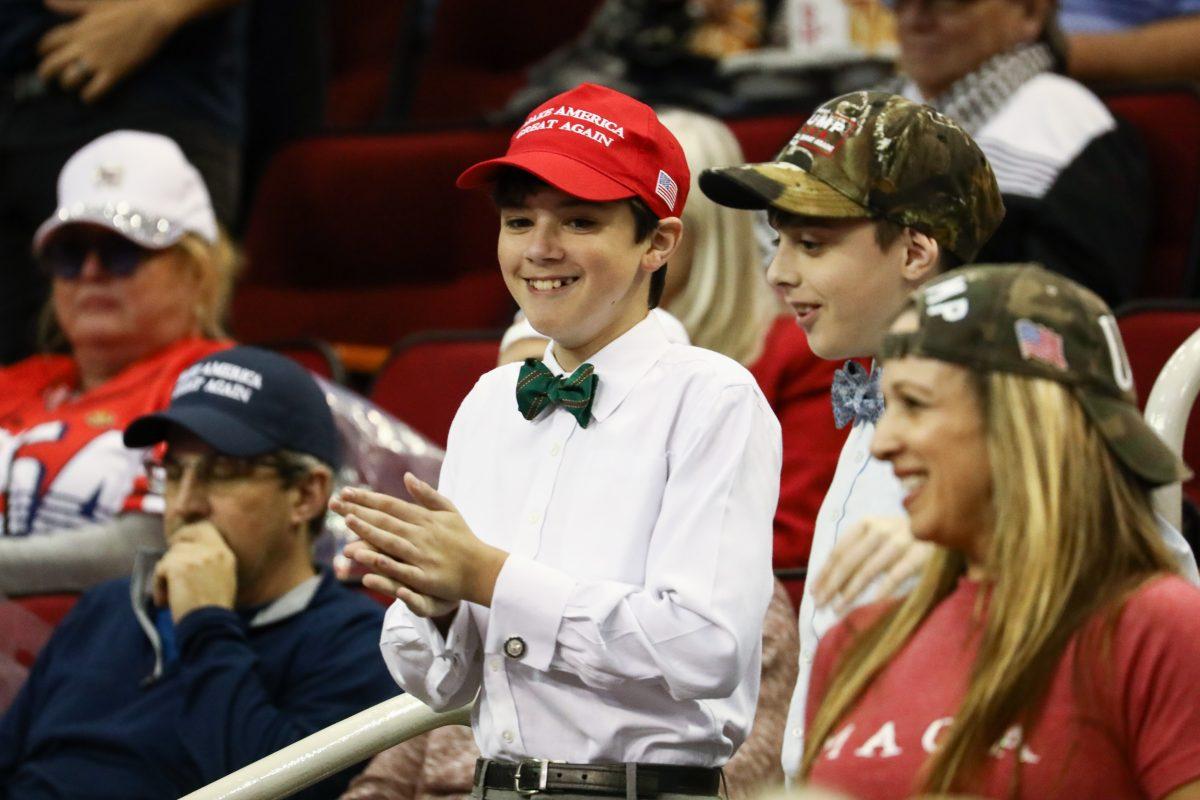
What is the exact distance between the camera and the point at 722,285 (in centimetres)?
293

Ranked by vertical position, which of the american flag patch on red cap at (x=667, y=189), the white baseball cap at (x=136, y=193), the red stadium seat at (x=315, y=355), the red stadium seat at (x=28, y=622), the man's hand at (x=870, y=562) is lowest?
the red stadium seat at (x=28, y=622)

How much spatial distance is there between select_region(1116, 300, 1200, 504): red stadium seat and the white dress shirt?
131 cm

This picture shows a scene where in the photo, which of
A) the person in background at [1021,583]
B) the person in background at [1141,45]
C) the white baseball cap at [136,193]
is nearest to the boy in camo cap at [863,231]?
the person in background at [1021,583]

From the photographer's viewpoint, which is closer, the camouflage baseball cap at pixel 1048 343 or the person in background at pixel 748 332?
the camouflage baseball cap at pixel 1048 343

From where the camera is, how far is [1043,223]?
3.26m

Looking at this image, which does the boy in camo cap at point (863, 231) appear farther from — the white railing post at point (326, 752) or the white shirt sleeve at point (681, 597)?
the white railing post at point (326, 752)

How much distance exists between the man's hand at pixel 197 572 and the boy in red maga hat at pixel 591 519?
71cm

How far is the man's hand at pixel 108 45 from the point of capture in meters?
4.05

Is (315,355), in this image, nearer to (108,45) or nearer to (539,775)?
(108,45)

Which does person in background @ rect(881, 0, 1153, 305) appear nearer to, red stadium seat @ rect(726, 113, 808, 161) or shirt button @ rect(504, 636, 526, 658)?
red stadium seat @ rect(726, 113, 808, 161)

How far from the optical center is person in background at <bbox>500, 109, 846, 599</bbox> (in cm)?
262

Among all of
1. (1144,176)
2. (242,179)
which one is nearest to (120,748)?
(1144,176)

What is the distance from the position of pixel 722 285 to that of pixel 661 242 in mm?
914

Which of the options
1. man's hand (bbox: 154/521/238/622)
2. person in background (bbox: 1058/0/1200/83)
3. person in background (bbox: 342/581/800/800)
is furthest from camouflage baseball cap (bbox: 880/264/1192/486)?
person in background (bbox: 1058/0/1200/83)
